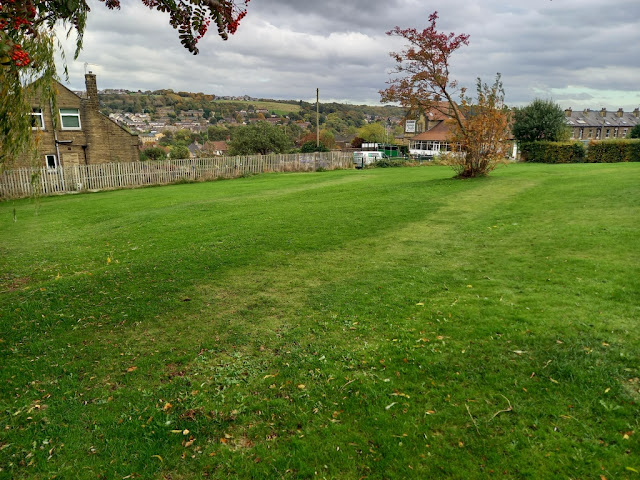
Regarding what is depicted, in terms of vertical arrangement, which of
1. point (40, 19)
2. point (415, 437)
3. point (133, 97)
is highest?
point (133, 97)

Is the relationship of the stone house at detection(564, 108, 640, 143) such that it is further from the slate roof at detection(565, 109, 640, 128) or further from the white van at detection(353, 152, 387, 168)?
the white van at detection(353, 152, 387, 168)

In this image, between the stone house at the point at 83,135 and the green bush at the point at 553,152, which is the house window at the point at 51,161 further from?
the green bush at the point at 553,152

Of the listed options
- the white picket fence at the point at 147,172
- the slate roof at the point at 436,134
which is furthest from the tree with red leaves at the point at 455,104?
the slate roof at the point at 436,134

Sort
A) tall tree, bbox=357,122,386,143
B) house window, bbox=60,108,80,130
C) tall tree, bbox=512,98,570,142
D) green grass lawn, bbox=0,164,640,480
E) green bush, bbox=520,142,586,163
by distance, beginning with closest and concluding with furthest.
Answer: green grass lawn, bbox=0,164,640,480, house window, bbox=60,108,80,130, green bush, bbox=520,142,586,163, tall tree, bbox=512,98,570,142, tall tree, bbox=357,122,386,143

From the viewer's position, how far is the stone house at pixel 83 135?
34.4 metres

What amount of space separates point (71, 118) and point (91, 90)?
294 cm

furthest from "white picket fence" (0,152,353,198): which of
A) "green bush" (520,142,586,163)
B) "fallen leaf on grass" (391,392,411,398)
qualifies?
"fallen leaf on grass" (391,392,411,398)

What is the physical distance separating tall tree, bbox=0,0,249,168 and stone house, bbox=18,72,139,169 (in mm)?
32114

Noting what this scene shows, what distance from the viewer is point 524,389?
14.0 ft

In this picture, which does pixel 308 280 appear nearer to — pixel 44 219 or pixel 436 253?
pixel 436 253

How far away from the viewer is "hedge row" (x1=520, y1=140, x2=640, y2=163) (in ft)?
111

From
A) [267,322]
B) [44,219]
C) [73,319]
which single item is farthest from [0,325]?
[44,219]

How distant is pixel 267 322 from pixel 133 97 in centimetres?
14146

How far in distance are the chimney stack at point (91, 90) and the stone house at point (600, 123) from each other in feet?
266
